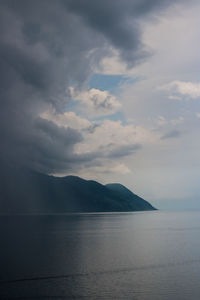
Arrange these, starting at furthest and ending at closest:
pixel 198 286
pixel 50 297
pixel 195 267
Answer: pixel 195 267 < pixel 198 286 < pixel 50 297

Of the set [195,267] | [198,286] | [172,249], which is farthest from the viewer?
[172,249]

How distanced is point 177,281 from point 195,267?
13920 mm

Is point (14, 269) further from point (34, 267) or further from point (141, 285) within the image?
point (141, 285)

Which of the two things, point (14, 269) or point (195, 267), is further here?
point (195, 267)

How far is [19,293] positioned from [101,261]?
2840 cm

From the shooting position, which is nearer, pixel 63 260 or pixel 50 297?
pixel 50 297

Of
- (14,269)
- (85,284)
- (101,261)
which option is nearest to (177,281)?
(85,284)

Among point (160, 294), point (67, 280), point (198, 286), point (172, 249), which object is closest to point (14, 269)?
point (67, 280)

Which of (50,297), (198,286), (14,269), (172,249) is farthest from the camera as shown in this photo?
(172,249)

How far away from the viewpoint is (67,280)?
51.5m

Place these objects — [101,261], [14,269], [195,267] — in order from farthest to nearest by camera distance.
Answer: [101,261] → [195,267] → [14,269]

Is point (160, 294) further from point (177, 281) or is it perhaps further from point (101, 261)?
point (101, 261)

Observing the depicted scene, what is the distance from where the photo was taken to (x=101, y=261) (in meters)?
69.3

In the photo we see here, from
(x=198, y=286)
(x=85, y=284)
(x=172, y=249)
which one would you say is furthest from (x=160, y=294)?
(x=172, y=249)
